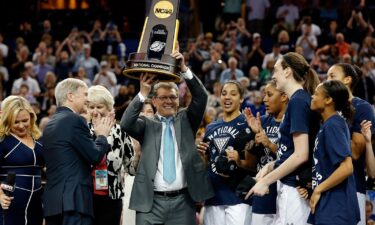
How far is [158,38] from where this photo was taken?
25.3 feet

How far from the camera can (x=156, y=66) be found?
746 centimetres

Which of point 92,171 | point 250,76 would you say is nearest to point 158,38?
point 92,171

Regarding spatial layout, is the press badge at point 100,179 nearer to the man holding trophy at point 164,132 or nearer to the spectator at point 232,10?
the man holding trophy at point 164,132

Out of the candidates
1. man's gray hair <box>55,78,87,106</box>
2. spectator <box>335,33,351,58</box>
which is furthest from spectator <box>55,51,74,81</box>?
man's gray hair <box>55,78,87,106</box>

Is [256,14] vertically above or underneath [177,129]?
above

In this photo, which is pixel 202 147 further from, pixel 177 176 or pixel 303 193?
pixel 303 193

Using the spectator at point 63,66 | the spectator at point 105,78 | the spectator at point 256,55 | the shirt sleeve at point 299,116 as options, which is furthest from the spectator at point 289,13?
the shirt sleeve at point 299,116

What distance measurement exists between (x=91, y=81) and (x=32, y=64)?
4.21ft

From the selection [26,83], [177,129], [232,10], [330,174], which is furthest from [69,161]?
[232,10]

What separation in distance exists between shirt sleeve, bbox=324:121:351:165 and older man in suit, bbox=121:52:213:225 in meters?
1.47

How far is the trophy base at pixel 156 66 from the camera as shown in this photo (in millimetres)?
7457

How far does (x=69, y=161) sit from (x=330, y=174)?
2195 millimetres

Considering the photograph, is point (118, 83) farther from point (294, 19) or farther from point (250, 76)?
point (294, 19)

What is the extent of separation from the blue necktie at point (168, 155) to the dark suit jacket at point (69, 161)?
22.2 inches
